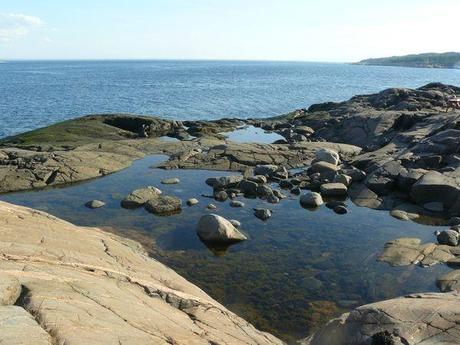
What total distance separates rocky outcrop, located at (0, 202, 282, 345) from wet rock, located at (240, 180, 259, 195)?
460 inches

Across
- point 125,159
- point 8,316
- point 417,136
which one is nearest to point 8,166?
point 125,159

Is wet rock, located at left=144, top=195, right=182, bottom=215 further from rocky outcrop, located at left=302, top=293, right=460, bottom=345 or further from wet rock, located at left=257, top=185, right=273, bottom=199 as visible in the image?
rocky outcrop, located at left=302, top=293, right=460, bottom=345

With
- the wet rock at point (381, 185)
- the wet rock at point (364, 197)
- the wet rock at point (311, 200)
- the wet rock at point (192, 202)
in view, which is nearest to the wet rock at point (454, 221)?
the wet rock at point (364, 197)

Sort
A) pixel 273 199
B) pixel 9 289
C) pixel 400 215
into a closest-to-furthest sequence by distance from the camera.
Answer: pixel 9 289 < pixel 400 215 < pixel 273 199

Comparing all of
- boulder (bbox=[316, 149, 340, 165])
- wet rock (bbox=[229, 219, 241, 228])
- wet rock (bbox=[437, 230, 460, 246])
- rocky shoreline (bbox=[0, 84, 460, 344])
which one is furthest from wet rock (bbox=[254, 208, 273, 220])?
boulder (bbox=[316, 149, 340, 165])

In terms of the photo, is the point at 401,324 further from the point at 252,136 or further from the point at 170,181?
the point at 252,136

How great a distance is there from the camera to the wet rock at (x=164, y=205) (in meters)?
21.0

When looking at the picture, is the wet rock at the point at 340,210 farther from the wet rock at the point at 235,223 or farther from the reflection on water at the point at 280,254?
the wet rock at the point at 235,223

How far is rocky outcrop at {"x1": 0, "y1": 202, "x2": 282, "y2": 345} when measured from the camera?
6527 mm

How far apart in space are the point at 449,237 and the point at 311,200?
6.79 metres

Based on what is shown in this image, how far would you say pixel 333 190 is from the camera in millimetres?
24016

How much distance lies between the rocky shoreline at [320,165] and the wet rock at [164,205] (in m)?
0.05

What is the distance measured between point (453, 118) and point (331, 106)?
2530 centimetres

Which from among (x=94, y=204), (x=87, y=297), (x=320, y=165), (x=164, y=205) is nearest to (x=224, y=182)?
(x=164, y=205)
